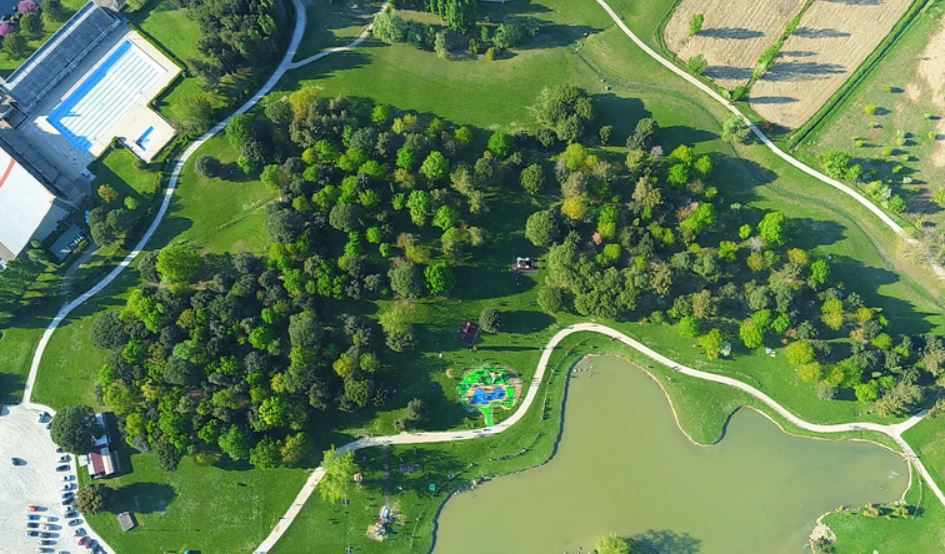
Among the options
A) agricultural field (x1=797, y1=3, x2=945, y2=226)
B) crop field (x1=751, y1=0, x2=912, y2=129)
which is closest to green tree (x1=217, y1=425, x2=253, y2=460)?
crop field (x1=751, y1=0, x2=912, y2=129)

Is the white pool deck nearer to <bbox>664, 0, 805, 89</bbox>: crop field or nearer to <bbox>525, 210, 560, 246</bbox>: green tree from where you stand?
<bbox>525, 210, 560, 246</bbox>: green tree

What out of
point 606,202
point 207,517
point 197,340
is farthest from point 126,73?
point 606,202

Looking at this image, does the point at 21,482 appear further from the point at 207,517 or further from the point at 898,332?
the point at 898,332

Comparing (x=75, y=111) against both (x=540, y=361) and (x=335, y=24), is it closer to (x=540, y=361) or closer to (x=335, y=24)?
(x=335, y=24)

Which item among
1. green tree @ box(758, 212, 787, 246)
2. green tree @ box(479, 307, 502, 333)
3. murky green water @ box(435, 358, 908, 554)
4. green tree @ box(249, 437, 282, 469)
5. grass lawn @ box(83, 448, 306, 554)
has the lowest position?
grass lawn @ box(83, 448, 306, 554)

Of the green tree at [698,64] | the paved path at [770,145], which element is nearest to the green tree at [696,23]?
the green tree at [698,64]
